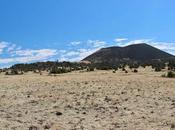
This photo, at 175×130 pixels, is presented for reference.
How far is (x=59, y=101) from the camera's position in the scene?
24.0 m

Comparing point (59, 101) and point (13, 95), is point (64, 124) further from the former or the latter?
point (13, 95)

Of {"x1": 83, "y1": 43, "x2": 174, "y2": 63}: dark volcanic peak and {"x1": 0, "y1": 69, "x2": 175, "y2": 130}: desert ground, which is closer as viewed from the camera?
{"x1": 0, "y1": 69, "x2": 175, "y2": 130}: desert ground

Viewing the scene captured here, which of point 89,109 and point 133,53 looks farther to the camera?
point 133,53

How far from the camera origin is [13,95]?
27719 mm

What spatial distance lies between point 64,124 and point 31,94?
11.1m

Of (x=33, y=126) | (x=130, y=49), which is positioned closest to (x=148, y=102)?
(x=33, y=126)

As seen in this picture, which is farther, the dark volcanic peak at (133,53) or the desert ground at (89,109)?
the dark volcanic peak at (133,53)

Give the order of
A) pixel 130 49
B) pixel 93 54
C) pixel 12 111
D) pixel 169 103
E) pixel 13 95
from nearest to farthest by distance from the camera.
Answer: pixel 12 111, pixel 169 103, pixel 13 95, pixel 130 49, pixel 93 54

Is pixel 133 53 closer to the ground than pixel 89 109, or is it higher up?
higher up

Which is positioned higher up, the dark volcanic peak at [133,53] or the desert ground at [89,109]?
the dark volcanic peak at [133,53]

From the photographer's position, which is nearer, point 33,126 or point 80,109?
point 33,126

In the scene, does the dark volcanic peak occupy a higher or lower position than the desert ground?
higher

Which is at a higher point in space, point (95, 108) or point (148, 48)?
point (148, 48)

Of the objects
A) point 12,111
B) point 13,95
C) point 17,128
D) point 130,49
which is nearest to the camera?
point 17,128
